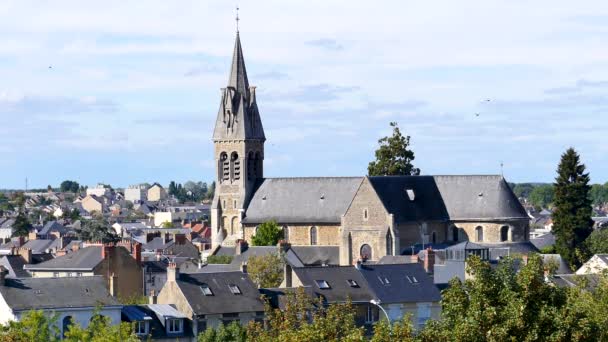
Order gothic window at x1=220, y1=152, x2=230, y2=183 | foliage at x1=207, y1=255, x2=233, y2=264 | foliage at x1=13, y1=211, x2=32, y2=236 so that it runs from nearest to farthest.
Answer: foliage at x1=207, y1=255, x2=233, y2=264
gothic window at x1=220, y1=152, x2=230, y2=183
foliage at x1=13, y1=211, x2=32, y2=236

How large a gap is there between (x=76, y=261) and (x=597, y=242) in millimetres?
30920

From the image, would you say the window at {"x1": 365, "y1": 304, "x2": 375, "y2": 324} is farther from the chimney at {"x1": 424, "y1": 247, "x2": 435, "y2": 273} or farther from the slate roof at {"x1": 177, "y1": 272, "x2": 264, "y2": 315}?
the chimney at {"x1": 424, "y1": 247, "x2": 435, "y2": 273}

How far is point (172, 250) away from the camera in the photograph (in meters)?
112

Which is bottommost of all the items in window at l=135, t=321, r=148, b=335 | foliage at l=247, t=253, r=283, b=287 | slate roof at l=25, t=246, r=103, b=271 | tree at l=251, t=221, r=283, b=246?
window at l=135, t=321, r=148, b=335

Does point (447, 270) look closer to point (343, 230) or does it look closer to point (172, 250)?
point (343, 230)

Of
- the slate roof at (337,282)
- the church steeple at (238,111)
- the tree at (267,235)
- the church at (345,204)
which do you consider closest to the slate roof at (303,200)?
the church at (345,204)

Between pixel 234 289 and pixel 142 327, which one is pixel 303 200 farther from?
pixel 142 327

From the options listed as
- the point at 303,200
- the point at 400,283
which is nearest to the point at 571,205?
the point at 303,200

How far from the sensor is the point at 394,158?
11512 centimetres

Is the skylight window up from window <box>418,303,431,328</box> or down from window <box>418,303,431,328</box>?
up

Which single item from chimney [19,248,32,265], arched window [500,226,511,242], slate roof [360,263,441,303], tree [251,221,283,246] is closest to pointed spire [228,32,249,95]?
tree [251,221,283,246]

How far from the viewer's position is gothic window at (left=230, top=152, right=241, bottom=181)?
4326 inches

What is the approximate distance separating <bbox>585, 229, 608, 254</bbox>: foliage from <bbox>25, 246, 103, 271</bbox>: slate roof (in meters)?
28.2

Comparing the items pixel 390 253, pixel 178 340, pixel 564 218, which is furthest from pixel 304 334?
pixel 564 218
